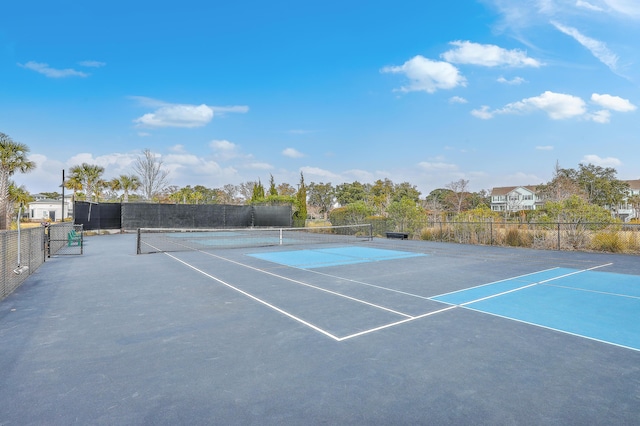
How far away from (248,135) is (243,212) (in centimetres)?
861

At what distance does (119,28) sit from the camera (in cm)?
2125

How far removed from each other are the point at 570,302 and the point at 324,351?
5.25 m

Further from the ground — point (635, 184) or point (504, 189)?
point (635, 184)

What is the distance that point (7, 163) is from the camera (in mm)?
23750

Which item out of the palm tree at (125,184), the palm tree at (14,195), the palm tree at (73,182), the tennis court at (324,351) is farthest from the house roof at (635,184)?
the palm tree at (14,195)

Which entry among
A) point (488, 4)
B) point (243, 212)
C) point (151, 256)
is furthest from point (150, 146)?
point (488, 4)

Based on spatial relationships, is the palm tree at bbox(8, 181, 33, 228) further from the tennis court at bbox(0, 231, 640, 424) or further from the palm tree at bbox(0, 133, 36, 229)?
the tennis court at bbox(0, 231, 640, 424)

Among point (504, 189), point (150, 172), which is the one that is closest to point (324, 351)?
point (150, 172)

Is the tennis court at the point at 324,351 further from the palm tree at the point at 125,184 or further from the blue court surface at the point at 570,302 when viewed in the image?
the palm tree at the point at 125,184

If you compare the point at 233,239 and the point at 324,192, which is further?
the point at 324,192

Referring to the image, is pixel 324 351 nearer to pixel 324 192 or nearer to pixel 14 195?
pixel 14 195

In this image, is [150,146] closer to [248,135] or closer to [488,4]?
[248,135]

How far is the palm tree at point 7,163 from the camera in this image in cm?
2347

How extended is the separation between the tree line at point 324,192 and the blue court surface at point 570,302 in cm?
1046
